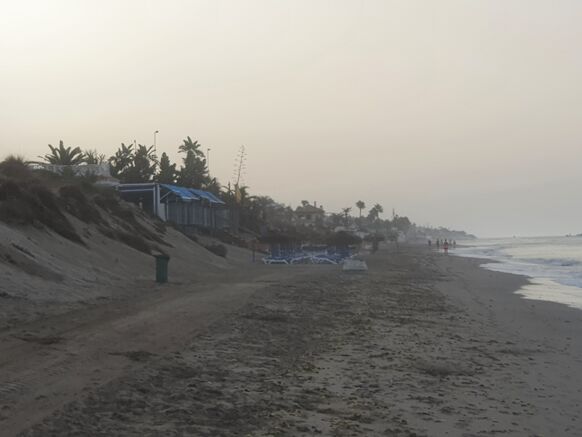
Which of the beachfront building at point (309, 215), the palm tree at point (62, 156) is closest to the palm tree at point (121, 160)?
the palm tree at point (62, 156)

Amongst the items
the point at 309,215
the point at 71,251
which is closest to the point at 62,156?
the point at 71,251

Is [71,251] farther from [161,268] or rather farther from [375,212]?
[375,212]

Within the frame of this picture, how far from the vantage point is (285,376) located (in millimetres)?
7359

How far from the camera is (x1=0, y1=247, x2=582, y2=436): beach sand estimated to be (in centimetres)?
541

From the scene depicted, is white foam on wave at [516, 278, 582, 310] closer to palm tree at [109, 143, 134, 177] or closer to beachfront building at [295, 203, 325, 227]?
palm tree at [109, 143, 134, 177]

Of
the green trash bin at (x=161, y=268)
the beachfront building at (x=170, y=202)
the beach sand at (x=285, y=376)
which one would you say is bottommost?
the beach sand at (x=285, y=376)

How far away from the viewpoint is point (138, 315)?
11.4m

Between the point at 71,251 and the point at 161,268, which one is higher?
the point at 71,251

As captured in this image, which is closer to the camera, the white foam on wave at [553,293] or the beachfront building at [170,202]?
the white foam on wave at [553,293]

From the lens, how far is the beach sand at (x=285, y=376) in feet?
17.8

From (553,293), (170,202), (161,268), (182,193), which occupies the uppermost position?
(182,193)

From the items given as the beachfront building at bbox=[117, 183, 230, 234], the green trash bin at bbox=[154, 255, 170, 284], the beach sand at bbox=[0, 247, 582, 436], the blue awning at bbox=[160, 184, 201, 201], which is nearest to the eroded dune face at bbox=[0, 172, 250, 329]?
the green trash bin at bbox=[154, 255, 170, 284]

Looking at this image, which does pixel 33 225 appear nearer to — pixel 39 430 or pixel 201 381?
pixel 201 381

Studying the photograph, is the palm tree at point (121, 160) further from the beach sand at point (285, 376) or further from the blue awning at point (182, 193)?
the beach sand at point (285, 376)
